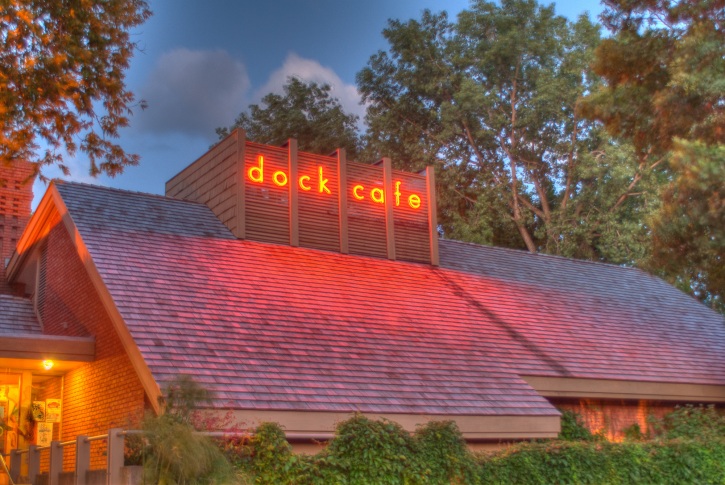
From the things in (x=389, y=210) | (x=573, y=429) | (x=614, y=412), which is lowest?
(x=573, y=429)

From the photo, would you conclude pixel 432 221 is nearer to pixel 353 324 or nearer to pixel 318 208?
pixel 318 208

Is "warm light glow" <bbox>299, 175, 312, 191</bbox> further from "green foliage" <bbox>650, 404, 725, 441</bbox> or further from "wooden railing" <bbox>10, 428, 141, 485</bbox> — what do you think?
"green foliage" <bbox>650, 404, 725, 441</bbox>

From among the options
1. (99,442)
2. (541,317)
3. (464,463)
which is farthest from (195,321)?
(541,317)

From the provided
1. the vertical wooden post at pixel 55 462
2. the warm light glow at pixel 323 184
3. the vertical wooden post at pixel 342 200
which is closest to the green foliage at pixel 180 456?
the vertical wooden post at pixel 55 462

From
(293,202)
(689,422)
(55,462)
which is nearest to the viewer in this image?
(55,462)

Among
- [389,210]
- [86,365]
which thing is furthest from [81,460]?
[389,210]

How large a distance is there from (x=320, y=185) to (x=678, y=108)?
8359 mm

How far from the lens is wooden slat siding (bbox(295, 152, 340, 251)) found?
20281mm

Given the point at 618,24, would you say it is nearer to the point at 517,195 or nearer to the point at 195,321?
the point at 195,321

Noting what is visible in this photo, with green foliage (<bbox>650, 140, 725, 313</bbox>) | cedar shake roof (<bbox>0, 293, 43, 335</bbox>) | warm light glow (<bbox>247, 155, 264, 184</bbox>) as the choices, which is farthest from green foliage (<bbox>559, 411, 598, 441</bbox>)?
cedar shake roof (<bbox>0, 293, 43, 335</bbox>)

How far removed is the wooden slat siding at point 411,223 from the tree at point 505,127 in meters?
14.3

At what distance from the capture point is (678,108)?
1633 centimetres

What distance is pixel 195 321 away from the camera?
14734 mm

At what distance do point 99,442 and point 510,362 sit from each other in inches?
317
